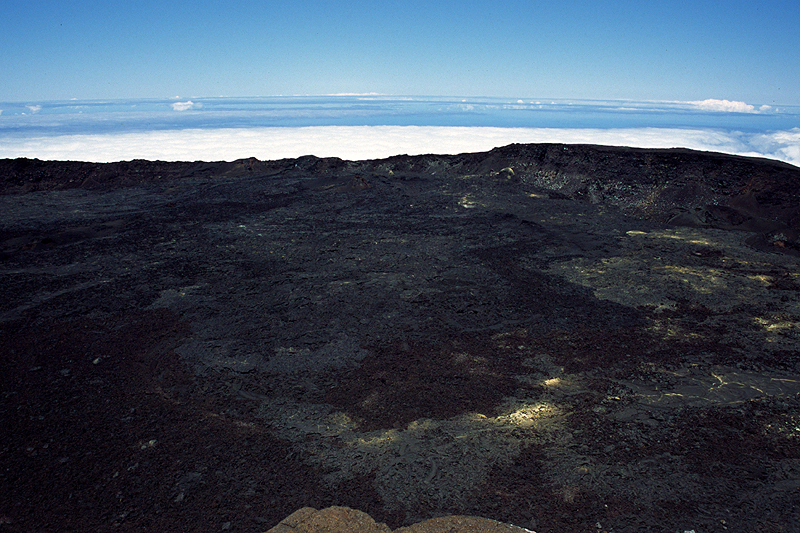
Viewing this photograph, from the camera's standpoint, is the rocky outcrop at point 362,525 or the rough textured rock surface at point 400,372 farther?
the rough textured rock surface at point 400,372

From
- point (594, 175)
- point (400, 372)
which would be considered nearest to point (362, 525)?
point (400, 372)

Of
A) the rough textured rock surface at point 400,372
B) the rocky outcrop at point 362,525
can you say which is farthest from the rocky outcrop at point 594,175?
the rocky outcrop at point 362,525

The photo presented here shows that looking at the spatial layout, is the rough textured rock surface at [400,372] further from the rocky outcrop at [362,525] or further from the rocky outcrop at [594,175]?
the rocky outcrop at [594,175]

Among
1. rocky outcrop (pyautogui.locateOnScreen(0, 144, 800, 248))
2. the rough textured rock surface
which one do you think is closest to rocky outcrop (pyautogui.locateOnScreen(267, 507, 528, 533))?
the rough textured rock surface

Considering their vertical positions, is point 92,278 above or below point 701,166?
below

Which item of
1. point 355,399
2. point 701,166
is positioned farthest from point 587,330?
point 701,166

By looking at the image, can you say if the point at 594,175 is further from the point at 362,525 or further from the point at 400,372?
the point at 362,525

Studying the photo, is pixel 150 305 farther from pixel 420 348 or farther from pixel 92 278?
pixel 420 348
